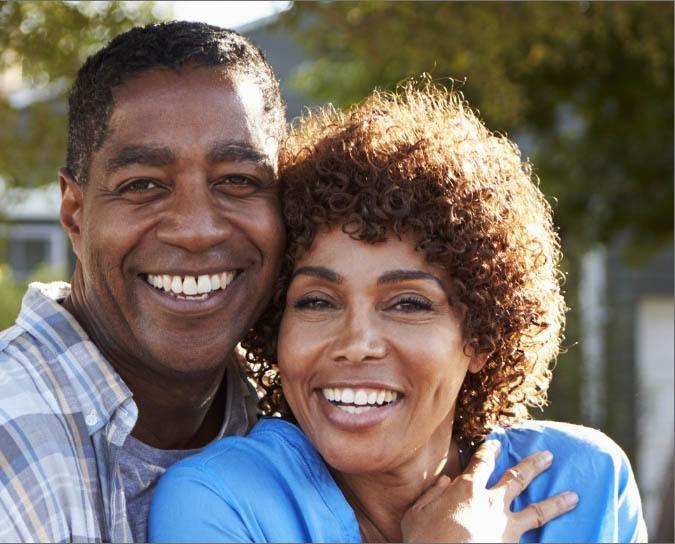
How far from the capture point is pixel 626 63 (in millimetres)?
8578

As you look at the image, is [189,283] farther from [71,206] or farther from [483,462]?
[483,462]

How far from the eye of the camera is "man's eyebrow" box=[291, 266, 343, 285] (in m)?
2.79

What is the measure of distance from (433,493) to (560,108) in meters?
7.59

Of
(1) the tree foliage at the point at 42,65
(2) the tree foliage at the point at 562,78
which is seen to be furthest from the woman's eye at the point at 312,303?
(2) the tree foliage at the point at 562,78

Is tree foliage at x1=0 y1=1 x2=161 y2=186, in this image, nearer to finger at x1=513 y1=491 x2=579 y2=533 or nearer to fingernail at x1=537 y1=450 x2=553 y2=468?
fingernail at x1=537 y1=450 x2=553 y2=468

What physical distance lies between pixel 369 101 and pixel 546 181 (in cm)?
606

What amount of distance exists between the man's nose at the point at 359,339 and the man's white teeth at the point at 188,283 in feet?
1.47

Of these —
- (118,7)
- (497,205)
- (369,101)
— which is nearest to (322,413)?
(497,205)

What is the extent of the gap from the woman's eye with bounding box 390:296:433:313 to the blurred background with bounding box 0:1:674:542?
141cm

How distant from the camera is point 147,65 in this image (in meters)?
3.03

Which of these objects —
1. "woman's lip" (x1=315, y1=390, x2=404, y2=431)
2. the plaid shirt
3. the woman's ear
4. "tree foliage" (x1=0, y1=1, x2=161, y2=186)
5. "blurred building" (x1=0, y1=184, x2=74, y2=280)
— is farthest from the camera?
"blurred building" (x1=0, y1=184, x2=74, y2=280)

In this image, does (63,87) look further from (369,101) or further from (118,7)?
(369,101)

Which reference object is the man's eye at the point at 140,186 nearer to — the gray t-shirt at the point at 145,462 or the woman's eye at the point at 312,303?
the woman's eye at the point at 312,303

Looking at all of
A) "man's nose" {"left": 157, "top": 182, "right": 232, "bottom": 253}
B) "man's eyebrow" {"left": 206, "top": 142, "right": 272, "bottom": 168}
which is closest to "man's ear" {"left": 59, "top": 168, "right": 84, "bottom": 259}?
"man's nose" {"left": 157, "top": 182, "right": 232, "bottom": 253}
